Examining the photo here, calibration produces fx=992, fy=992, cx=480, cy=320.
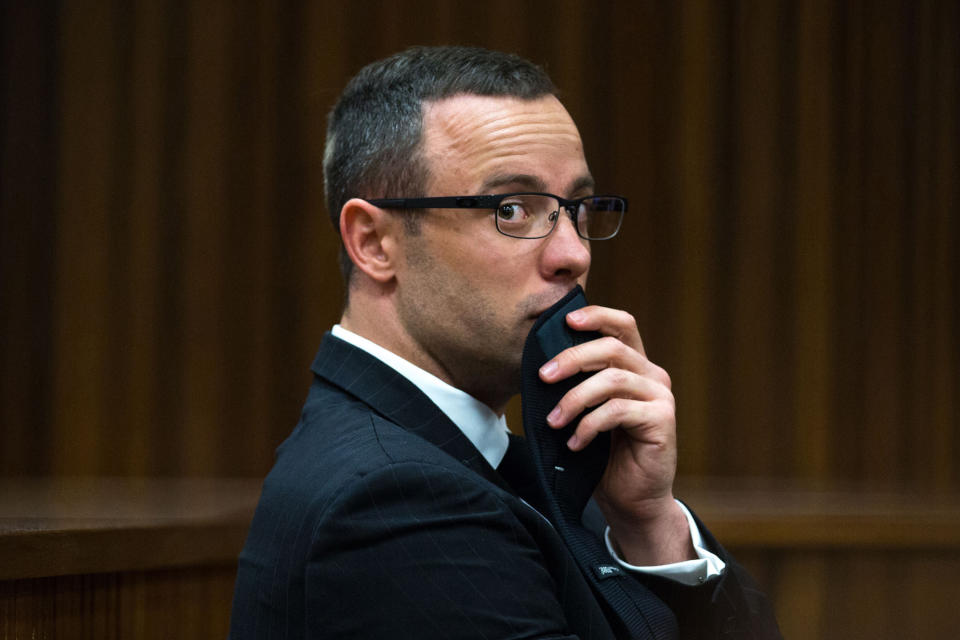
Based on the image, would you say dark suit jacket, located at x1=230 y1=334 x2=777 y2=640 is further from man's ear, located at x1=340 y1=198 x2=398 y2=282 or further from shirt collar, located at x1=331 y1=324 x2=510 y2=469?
man's ear, located at x1=340 y1=198 x2=398 y2=282

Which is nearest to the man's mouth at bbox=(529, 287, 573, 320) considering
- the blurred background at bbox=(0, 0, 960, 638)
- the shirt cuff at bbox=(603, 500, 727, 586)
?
the shirt cuff at bbox=(603, 500, 727, 586)

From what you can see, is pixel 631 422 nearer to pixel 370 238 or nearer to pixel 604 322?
pixel 604 322

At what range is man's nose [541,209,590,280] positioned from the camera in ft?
4.01

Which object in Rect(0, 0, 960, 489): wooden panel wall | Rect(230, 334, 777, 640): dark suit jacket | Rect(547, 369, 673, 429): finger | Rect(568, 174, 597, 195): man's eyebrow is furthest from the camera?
Rect(0, 0, 960, 489): wooden panel wall

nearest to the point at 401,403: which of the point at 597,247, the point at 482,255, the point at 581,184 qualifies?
the point at 482,255

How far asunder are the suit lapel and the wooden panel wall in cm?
105

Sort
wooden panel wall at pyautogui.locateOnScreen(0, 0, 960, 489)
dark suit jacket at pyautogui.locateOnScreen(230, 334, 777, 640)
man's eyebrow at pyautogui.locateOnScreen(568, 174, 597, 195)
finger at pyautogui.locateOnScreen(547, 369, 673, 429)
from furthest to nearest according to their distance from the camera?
wooden panel wall at pyautogui.locateOnScreen(0, 0, 960, 489) → man's eyebrow at pyautogui.locateOnScreen(568, 174, 597, 195) → finger at pyautogui.locateOnScreen(547, 369, 673, 429) → dark suit jacket at pyautogui.locateOnScreen(230, 334, 777, 640)

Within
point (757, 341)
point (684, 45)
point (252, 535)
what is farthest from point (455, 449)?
point (684, 45)

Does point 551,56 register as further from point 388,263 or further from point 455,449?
point 455,449

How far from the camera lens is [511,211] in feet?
4.01

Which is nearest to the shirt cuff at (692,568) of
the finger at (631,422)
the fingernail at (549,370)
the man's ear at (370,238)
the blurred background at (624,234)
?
the finger at (631,422)

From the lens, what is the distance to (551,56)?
7.68ft

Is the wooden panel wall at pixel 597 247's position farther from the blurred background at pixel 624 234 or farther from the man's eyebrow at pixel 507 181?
the man's eyebrow at pixel 507 181

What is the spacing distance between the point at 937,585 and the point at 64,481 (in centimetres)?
194
